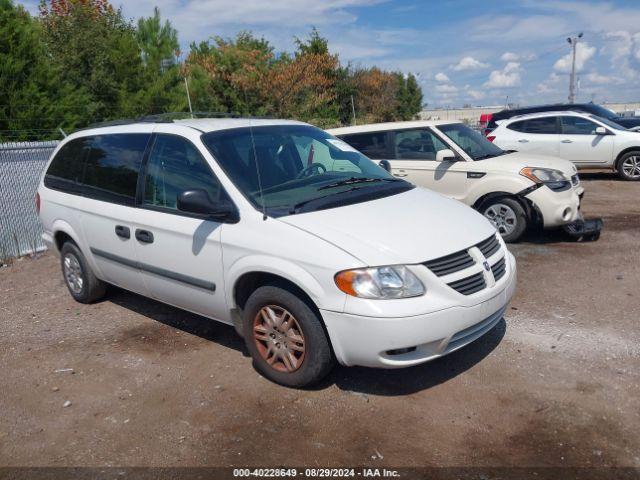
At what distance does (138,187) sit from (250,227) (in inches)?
53.7

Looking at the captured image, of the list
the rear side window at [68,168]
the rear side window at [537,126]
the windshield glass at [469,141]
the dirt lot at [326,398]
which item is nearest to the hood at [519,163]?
the windshield glass at [469,141]

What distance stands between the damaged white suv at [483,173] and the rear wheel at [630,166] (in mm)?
5918

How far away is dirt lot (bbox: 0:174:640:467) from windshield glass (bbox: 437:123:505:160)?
274cm

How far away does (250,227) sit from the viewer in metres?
3.82

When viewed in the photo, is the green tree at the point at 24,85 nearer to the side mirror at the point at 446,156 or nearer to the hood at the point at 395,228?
the side mirror at the point at 446,156

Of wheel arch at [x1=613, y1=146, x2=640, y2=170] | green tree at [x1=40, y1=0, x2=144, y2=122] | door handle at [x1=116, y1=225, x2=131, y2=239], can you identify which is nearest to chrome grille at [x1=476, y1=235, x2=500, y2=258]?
door handle at [x1=116, y1=225, x2=131, y2=239]

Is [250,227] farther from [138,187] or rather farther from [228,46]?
[228,46]

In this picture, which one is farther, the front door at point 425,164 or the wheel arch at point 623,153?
the wheel arch at point 623,153

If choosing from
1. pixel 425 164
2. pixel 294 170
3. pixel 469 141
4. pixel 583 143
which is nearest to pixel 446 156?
pixel 425 164

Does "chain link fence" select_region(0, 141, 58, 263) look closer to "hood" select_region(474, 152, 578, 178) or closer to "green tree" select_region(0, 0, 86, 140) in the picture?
"green tree" select_region(0, 0, 86, 140)

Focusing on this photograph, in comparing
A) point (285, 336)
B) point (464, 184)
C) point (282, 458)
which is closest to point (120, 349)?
point (285, 336)

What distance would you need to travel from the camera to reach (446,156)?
7559mm

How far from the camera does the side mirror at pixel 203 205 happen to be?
3796 mm

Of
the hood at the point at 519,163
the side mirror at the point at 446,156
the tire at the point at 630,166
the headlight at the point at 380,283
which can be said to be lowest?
the tire at the point at 630,166
